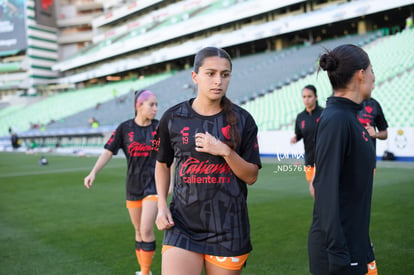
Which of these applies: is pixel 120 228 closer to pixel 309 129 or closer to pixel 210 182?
pixel 309 129

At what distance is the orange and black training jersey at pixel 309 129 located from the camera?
6.96 metres

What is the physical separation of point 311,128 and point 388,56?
Answer: 21584mm

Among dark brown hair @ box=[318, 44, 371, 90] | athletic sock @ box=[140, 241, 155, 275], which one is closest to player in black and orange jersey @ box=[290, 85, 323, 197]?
athletic sock @ box=[140, 241, 155, 275]

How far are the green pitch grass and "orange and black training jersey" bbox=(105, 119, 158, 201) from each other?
1.04m

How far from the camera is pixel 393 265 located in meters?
4.97

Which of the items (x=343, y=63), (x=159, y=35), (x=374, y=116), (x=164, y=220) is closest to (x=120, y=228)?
(x=374, y=116)

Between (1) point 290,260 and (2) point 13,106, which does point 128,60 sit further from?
(1) point 290,260

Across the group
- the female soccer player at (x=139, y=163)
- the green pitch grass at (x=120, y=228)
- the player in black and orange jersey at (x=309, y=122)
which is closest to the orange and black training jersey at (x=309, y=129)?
the player in black and orange jersey at (x=309, y=122)

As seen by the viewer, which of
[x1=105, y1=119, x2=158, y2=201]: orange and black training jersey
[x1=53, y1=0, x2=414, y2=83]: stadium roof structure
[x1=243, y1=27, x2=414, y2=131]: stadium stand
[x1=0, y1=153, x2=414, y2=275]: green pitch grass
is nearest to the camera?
[x1=105, y1=119, x2=158, y2=201]: orange and black training jersey

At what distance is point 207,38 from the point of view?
164ft

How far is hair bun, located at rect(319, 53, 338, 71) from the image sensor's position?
244 centimetres

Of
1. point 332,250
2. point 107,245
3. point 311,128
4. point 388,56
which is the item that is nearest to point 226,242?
point 332,250

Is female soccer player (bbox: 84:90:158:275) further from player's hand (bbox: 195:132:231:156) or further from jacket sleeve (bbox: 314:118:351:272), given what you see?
jacket sleeve (bbox: 314:118:351:272)

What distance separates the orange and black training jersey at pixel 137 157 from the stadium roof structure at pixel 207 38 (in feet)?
104
